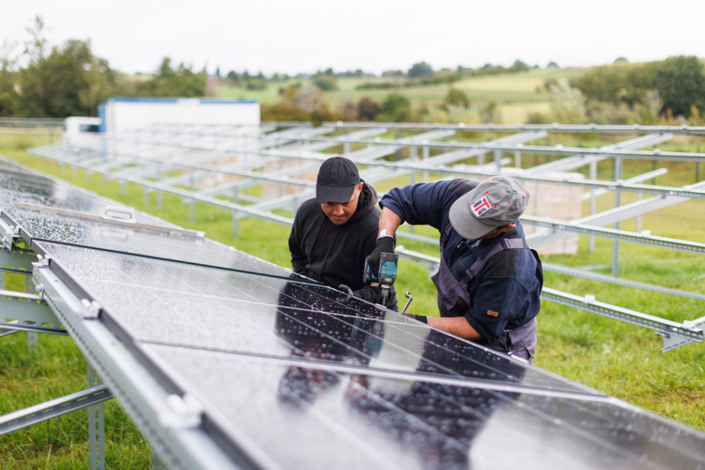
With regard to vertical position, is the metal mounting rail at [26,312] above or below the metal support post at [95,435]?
above

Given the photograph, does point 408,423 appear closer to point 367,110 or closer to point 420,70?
point 367,110

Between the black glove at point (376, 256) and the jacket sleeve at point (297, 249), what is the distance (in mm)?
554

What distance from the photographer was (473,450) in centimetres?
109

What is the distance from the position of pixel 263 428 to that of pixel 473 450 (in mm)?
410

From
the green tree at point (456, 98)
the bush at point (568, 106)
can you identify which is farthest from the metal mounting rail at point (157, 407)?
the green tree at point (456, 98)

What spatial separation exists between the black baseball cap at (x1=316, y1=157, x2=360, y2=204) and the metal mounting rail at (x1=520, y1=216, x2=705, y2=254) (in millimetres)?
2570

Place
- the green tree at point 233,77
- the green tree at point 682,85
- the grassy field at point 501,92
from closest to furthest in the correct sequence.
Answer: the green tree at point 682,85 → the grassy field at point 501,92 → the green tree at point 233,77

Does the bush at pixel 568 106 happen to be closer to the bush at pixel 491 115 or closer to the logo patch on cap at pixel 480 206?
the bush at pixel 491 115

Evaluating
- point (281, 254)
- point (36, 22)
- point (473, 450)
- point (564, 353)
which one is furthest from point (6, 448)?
point (36, 22)

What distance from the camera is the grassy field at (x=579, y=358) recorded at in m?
3.18

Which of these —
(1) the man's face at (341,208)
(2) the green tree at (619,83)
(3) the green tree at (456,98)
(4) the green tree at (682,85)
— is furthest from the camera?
(3) the green tree at (456,98)

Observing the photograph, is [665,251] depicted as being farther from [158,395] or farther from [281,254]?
[158,395]

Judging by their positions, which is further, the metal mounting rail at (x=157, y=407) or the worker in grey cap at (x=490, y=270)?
the worker in grey cap at (x=490, y=270)

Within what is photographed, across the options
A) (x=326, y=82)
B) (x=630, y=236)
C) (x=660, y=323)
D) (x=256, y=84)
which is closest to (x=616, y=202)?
(x=630, y=236)
